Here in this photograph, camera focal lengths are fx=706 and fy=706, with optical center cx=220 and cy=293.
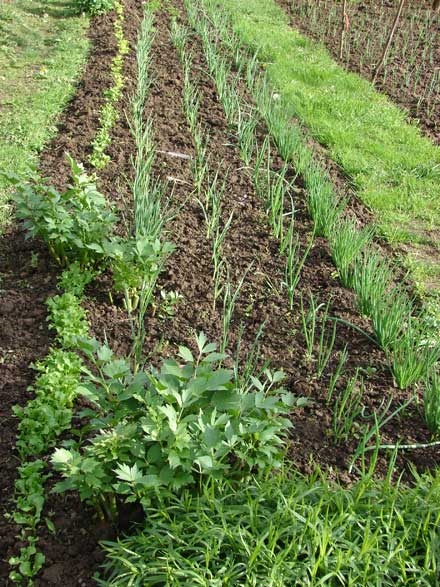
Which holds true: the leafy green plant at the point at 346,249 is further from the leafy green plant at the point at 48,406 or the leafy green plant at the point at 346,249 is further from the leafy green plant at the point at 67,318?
the leafy green plant at the point at 48,406

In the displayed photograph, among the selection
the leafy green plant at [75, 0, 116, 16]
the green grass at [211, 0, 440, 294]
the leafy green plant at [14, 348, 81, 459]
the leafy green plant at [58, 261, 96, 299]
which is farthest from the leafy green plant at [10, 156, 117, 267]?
the leafy green plant at [75, 0, 116, 16]

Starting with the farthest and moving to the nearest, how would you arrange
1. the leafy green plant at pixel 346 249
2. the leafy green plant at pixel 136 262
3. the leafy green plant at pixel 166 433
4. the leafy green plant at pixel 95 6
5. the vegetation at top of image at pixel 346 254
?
the leafy green plant at pixel 95 6, the leafy green plant at pixel 346 249, the leafy green plant at pixel 136 262, the vegetation at top of image at pixel 346 254, the leafy green plant at pixel 166 433

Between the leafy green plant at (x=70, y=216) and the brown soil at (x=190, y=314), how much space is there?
282 mm

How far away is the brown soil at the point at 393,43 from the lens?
672 centimetres

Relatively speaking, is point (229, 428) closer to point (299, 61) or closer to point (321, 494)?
point (321, 494)

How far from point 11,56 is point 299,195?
3794mm

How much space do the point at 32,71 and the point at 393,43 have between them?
4.07m

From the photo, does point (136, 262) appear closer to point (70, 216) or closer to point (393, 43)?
point (70, 216)

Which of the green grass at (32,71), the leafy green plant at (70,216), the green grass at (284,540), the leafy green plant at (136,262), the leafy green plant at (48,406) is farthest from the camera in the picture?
the green grass at (32,71)

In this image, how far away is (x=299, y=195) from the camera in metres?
4.82

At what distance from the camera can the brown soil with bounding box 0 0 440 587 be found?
2.62 m

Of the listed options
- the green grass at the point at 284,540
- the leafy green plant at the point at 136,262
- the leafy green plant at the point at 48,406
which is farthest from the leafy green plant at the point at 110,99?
the green grass at the point at 284,540

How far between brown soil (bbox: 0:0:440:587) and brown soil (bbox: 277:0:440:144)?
7.25 ft

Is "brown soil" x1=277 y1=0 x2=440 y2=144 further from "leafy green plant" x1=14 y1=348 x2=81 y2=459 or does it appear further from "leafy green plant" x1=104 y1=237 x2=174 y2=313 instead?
"leafy green plant" x1=14 y1=348 x2=81 y2=459
